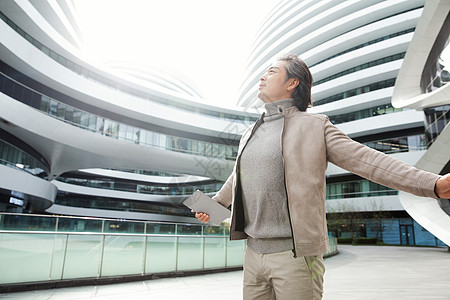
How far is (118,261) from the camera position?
7727 mm

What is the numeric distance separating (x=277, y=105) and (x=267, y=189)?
53cm

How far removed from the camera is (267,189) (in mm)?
1719

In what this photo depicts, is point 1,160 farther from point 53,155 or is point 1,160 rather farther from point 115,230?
point 115,230

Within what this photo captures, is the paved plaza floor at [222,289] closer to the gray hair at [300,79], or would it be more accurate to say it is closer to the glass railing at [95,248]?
the glass railing at [95,248]

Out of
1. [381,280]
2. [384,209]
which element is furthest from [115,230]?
[384,209]

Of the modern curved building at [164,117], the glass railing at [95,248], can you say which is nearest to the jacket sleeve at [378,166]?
the glass railing at [95,248]

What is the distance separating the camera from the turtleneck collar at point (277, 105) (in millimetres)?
1911

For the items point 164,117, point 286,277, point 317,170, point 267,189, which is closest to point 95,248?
point 267,189

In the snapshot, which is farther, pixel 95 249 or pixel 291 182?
pixel 95 249

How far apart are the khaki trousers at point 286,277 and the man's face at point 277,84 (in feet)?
3.02

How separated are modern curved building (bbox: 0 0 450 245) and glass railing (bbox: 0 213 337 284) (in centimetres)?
1090

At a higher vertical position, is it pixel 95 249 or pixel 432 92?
pixel 432 92

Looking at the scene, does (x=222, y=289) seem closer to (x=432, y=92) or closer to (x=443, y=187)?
(x=443, y=187)

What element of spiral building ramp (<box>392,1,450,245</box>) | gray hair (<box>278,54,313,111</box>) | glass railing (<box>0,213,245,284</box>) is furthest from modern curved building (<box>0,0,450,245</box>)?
gray hair (<box>278,54,313,111</box>)
